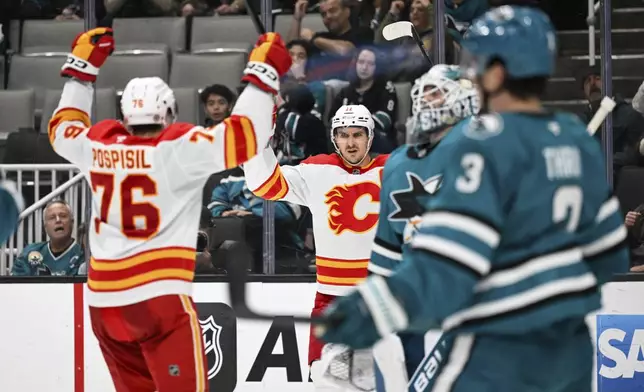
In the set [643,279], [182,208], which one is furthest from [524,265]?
[643,279]

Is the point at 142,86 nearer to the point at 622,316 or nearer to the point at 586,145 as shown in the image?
the point at 586,145

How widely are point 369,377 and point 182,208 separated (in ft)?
2.18

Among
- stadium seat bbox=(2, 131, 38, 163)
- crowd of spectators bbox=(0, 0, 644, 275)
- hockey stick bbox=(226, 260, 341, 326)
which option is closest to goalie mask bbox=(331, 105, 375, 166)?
crowd of spectators bbox=(0, 0, 644, 275)

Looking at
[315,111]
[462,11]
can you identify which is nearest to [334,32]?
[315,111]

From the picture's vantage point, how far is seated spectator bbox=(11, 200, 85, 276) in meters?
5.02

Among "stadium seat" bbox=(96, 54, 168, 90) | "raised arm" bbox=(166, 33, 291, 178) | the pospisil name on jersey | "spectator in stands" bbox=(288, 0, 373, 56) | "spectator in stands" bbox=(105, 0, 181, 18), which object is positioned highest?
"spectator in stands" bbox=(105, 0, 181, 18)

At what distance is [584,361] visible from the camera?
2.25 m

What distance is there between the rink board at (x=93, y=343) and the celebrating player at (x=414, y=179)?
6.68 ft

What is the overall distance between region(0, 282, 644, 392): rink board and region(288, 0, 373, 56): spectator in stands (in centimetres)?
109

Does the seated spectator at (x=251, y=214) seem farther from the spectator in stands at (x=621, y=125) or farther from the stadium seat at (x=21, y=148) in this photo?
the spectator in stands at (x=621, y=125)

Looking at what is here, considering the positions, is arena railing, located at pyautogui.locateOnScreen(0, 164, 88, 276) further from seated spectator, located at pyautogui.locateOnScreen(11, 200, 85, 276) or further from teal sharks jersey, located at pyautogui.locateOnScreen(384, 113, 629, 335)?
teal sharks jersey, located at pyautogui.locateOnScreen(384, 113, 629, 335)

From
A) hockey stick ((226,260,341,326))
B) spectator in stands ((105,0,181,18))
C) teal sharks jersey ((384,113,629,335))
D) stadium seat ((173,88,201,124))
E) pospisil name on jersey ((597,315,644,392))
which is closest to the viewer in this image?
teal sharks jersey ((384,113,629,335))

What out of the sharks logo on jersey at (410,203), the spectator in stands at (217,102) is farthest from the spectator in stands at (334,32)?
the sharks logo on jersey at (410,203)

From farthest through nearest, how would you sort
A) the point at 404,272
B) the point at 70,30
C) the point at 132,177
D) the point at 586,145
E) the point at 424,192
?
the point at 70,30 → the point at 132,177 → the point at 424,192 → the point at 586,145 → the point at 404,272
